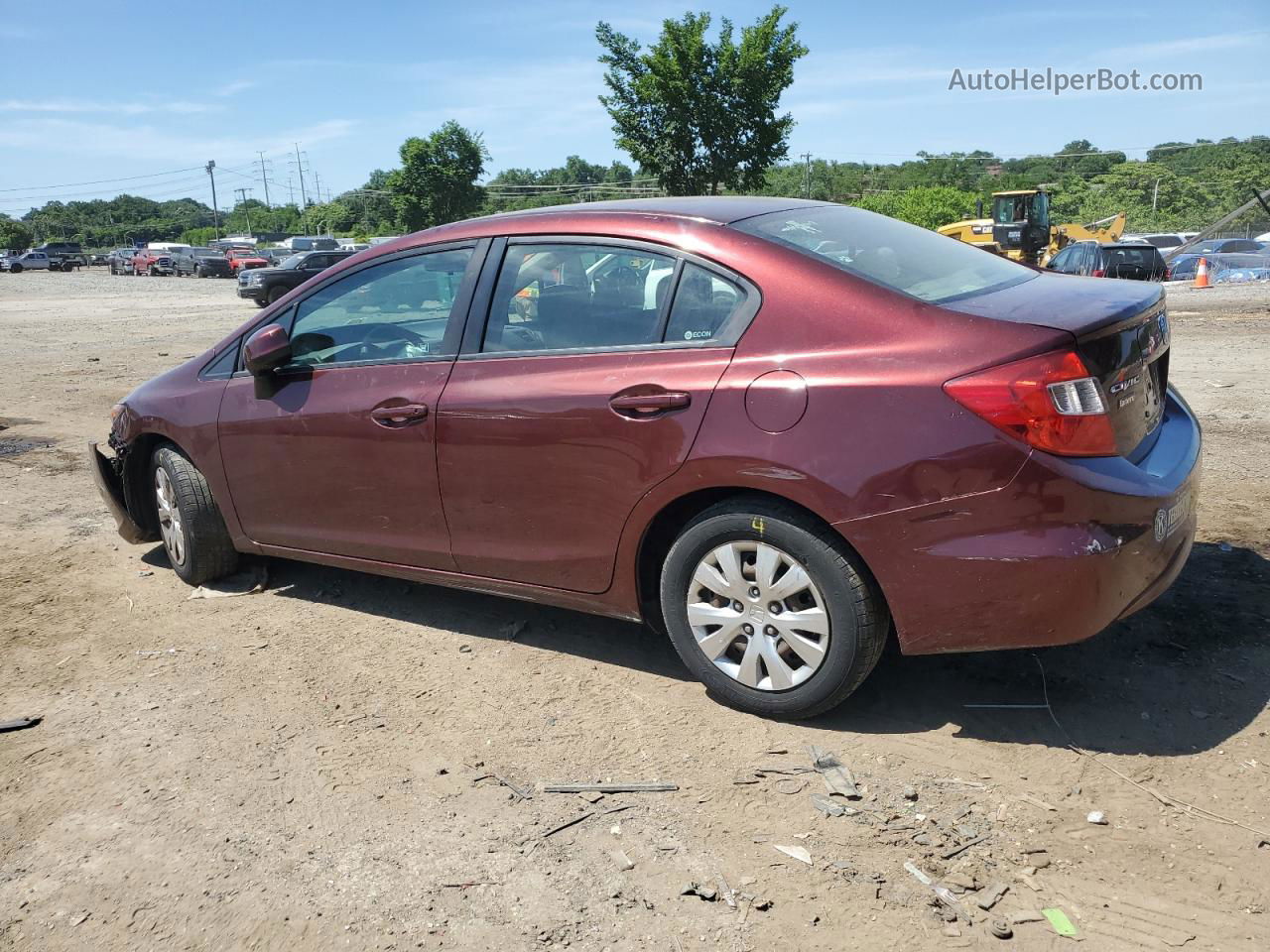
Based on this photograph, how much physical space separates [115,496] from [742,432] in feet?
12.4

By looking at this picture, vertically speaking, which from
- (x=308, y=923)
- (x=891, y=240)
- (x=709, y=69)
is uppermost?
(x=709, y=69)

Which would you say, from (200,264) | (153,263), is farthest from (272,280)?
(153,263)

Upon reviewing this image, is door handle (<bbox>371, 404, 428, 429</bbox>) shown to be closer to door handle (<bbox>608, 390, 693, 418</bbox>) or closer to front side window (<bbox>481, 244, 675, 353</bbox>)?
front side window (<bbox>481, 244, 675, 353</bbox>)

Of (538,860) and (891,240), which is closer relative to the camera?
(538,860)

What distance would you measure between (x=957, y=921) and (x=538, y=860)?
1089mm

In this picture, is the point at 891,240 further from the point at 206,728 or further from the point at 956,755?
the point at 206,728

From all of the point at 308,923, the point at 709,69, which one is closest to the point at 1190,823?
the point at 308,923

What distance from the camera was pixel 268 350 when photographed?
4.45 m

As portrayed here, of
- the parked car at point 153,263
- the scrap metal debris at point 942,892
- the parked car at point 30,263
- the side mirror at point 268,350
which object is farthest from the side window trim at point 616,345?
the parked car at point 30,263

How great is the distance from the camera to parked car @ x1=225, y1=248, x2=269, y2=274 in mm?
46875

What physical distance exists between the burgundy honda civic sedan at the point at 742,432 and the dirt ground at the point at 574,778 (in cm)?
36

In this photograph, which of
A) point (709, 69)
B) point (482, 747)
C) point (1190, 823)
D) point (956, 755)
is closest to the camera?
point (1190, 823)

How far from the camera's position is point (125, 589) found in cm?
524

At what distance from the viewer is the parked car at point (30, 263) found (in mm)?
63250
